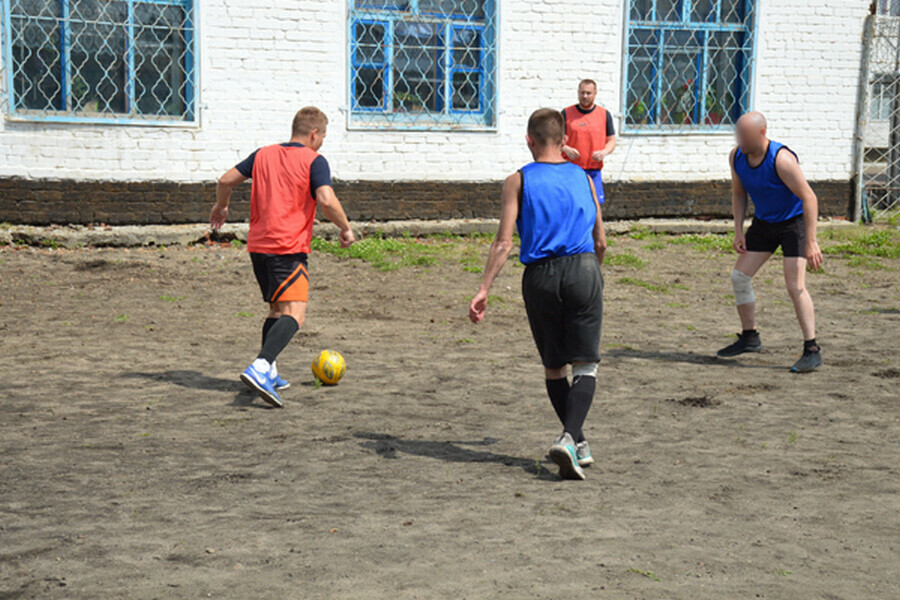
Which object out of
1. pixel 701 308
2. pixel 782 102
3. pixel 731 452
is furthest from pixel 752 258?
pixel 782 102

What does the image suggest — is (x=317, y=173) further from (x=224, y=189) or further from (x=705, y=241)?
(x=705, y=241)

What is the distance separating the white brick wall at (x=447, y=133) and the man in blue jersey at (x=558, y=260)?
302 inches

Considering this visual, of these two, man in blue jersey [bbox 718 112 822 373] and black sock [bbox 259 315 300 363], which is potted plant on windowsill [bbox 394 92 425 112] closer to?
man in blue jersey [bbox 718 112 822 373]

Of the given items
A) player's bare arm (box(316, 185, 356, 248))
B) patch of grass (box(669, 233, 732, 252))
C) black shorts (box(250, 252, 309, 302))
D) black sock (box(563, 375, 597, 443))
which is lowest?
patch of grass (box(669, 233, 732, 252))

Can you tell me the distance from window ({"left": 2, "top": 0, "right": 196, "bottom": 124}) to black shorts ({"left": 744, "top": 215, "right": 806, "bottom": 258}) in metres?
6.99

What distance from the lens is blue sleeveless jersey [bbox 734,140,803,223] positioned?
22.1 ft

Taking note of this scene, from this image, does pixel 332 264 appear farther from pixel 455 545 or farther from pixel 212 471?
pixel 455 545

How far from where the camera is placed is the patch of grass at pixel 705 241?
12748mm

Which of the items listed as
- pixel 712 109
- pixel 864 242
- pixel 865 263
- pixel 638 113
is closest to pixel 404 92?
pixel 638 113

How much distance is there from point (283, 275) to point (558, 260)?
2.01 m

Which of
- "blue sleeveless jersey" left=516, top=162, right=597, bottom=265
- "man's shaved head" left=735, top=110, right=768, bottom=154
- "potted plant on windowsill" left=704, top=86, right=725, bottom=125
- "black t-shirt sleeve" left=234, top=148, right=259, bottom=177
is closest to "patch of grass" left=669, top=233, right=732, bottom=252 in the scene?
"potted plant on windowsill" left=704, top=86, right=725, bottom=125

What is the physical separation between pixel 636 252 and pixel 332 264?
12.6 feet

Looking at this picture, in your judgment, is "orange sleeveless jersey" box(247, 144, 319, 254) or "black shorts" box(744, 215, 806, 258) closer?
"orange sleeveless jersey" box(247, 144, 319, 254)

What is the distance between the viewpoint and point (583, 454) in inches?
183
